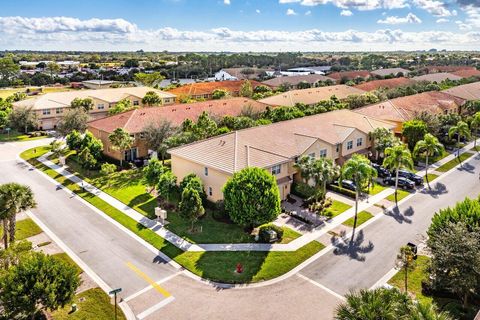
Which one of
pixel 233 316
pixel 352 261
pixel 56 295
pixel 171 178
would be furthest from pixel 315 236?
pixel 56 295

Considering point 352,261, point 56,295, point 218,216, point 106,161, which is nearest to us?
point 56,295

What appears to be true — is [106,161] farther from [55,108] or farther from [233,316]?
[233,316]

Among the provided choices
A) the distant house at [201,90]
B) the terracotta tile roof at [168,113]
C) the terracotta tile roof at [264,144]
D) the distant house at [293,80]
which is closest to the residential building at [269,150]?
the terracotta tile roof at [264,144]

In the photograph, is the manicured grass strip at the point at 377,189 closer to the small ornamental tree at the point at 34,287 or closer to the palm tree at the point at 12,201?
the small ornamental tree at the point at 34,287

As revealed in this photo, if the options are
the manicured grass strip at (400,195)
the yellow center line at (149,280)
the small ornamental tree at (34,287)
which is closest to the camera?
the small ornamental tree at (34,287)

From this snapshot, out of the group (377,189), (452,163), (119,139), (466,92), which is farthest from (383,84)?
(119,139)
